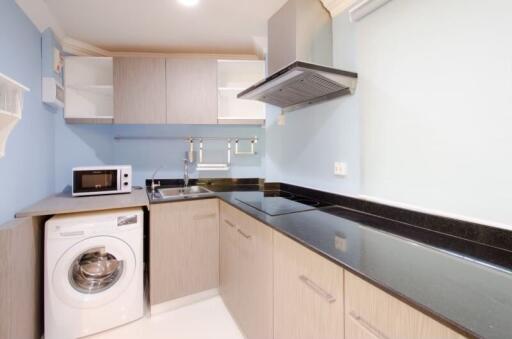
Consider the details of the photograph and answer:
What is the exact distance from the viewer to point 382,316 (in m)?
0.66

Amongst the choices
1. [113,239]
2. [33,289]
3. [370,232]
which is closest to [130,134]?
[113,239]

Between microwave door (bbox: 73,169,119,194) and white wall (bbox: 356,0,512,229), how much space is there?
6.43ft

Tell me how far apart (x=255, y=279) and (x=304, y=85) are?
120 centimetres

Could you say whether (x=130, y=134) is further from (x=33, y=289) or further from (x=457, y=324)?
(x=457, y=324)

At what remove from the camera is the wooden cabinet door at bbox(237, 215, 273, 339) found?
4.16ft

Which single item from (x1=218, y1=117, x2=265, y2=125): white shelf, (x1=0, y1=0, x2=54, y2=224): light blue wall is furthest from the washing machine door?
(x1=218, y1=117, x2=265, y2=125): white shelf

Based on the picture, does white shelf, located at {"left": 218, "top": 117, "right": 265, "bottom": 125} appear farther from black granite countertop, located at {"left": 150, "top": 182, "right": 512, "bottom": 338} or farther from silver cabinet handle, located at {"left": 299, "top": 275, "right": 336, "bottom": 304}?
silver cabinet handle, located at {"left": 299, "top": 275, "right": 336, "bottom": 304}

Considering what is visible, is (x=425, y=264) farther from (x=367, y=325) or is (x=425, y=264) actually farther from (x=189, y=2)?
(x=189, y=2)

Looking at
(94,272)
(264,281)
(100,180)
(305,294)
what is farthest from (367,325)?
(100,180)

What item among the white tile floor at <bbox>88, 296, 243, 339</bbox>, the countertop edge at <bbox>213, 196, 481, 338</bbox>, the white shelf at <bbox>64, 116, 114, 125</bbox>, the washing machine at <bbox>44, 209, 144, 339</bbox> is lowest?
the white tile floor at <bbox>88, 296, 243, 339</bbox>

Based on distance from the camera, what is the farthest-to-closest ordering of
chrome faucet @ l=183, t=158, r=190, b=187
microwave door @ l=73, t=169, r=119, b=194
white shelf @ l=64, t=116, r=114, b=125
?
1. chrome faucet @ l=183, t=158, r=190, b=187
2. white shelf @ l=64, t=116, r=114, b=125
3. microwave door @ l=73, t=169, r=119, b=194

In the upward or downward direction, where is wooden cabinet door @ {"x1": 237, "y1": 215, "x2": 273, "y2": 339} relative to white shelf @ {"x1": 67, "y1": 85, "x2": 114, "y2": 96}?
downward

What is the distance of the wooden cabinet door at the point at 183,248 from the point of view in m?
1.83

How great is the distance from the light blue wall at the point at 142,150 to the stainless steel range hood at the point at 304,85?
0.88 meters
